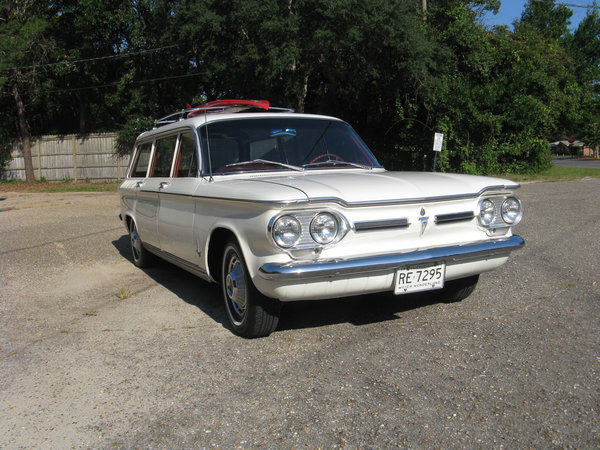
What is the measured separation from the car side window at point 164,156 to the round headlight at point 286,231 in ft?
7.85

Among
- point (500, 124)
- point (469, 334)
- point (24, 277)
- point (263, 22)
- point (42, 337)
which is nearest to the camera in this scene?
point (469, 334)

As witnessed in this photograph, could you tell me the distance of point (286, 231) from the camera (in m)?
3.67

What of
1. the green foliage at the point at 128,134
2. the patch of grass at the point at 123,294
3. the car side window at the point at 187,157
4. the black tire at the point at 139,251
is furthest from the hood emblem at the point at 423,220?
the green foliage at the point at 128,134

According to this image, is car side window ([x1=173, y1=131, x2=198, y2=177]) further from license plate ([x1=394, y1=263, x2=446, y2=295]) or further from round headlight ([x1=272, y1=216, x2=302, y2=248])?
license plate ([x1=394, y1=263, x2=446, y2=295])

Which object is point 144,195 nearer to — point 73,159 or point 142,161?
point 142,161

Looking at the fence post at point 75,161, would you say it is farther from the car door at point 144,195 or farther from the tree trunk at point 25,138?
the car door at point 144,195

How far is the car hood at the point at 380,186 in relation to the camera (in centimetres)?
380

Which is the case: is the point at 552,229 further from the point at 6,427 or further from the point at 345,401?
the point at 6,427

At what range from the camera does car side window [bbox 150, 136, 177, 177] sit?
5.73m

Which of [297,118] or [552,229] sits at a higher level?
[297,118]

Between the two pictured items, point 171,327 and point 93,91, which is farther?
point 93,91

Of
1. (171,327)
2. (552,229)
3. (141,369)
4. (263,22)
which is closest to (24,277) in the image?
(171,327)

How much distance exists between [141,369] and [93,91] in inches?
1150

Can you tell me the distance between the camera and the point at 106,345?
432 cm
